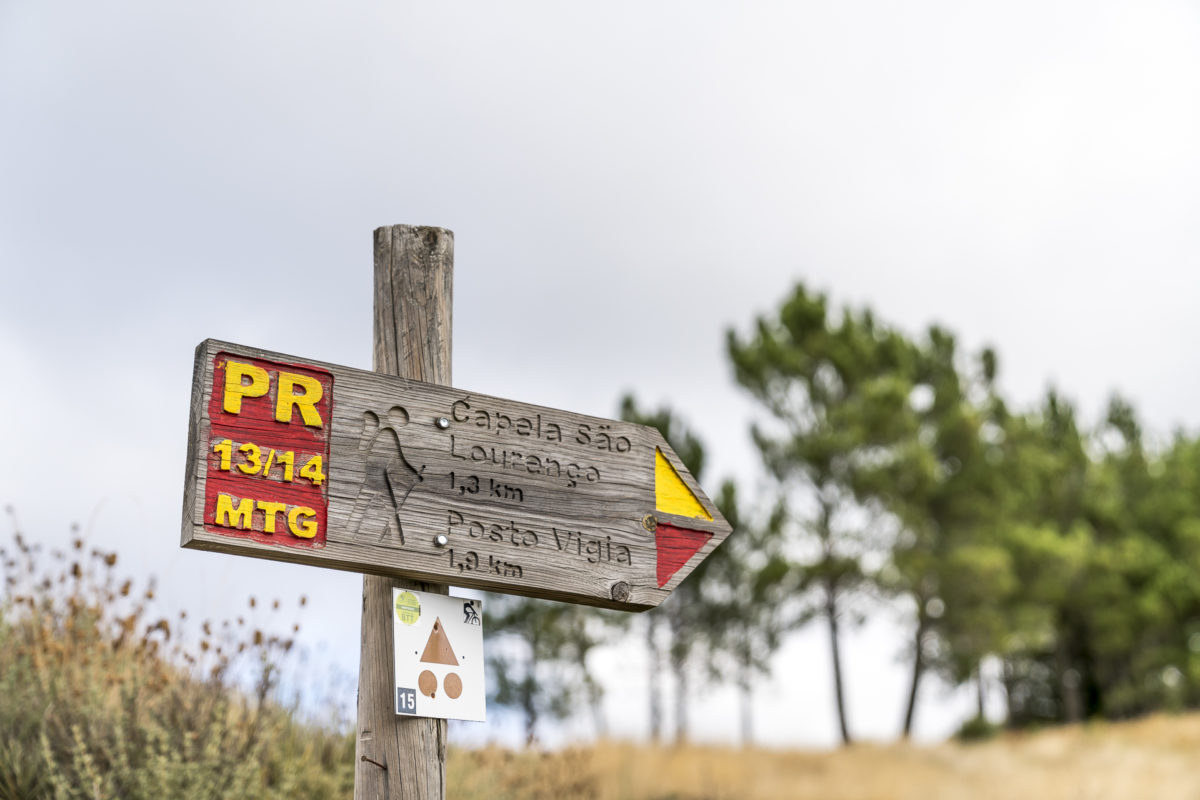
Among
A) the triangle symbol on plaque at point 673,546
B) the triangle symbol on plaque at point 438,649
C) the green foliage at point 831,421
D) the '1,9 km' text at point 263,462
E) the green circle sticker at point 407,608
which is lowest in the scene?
the triangle symbol on plaque at point 438,649

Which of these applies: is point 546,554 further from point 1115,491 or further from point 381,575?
point 1115,491

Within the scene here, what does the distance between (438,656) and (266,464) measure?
2.08ft

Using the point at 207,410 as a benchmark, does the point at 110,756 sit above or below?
below

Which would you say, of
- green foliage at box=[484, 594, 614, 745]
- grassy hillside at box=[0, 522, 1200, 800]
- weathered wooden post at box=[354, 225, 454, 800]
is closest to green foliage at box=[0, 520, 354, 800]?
grassy hillside at box=[0, 522, 1200, 800]

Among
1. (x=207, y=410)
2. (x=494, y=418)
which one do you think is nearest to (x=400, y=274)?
(x=494, y=418)

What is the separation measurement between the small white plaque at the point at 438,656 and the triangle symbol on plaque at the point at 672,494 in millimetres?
586

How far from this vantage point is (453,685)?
2.49m

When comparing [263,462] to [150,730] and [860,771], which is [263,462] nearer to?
[150,730]

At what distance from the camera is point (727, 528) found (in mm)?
2926

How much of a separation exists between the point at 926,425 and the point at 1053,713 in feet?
34.4

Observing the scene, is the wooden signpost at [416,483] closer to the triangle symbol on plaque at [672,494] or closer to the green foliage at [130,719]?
the triangle symbol on plaque at [672,494]

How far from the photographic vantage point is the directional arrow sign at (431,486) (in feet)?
7.17

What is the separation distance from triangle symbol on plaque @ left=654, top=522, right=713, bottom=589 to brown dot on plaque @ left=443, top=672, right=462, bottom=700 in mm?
585

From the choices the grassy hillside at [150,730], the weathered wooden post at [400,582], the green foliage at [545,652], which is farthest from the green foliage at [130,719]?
the green foliage at [545,652]
